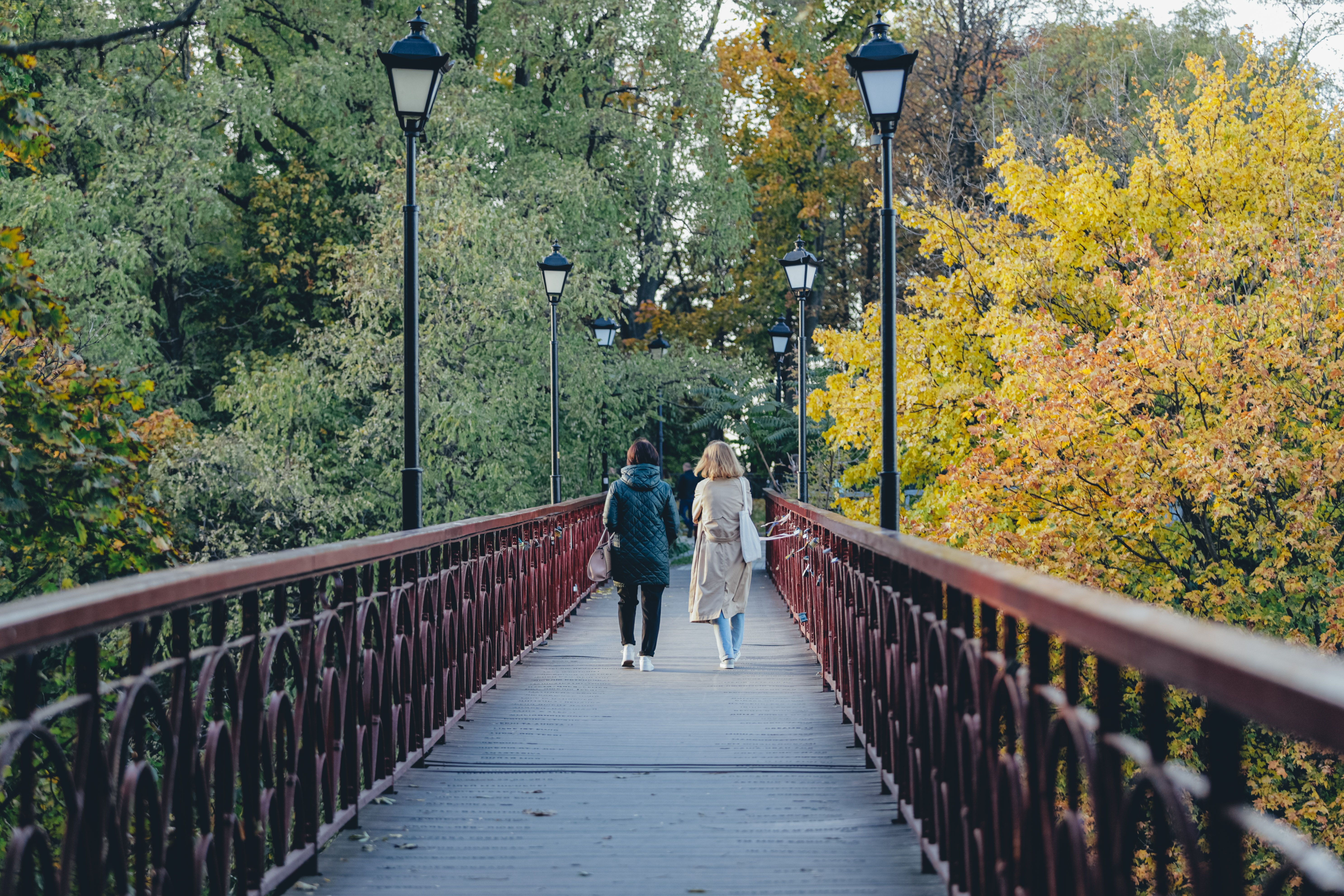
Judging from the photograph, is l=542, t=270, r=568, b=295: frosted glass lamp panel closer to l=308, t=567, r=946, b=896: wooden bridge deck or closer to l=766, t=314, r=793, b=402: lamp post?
l=766, t=314, r=793, b=402: lamp post

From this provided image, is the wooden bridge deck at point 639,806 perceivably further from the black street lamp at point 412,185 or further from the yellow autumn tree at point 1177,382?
the yellow autumn tree at point 1177,382

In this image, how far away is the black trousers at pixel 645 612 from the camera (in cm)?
1023

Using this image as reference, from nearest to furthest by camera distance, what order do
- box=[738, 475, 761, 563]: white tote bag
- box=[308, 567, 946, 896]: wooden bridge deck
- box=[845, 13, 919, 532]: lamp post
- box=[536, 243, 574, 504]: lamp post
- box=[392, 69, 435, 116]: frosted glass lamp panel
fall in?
box=[308, 567, 946, 896]: wooden bridge deck → box=[845, 13, 919, 532]: lamp post → box=[392, 69, 435, 116]: frosted glass lamp panel → box=[738, 475, 761, 563]: white tote bag → box=[536, 243, 574, 504]: lamp post

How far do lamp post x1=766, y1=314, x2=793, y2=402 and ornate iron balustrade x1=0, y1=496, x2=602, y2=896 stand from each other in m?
18.4

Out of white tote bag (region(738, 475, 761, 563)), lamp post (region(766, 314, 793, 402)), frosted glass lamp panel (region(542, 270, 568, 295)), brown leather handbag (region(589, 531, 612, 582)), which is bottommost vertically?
brown leather handbag (region(589, 531, 612, 582))

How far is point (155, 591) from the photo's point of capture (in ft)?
10.4

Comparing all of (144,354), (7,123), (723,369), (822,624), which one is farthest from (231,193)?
(822,624)

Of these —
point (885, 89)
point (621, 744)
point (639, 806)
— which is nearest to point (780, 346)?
point (885, 89)

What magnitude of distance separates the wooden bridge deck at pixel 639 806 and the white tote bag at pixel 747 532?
110 cm

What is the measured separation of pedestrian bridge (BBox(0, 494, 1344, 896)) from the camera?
2441 millimetres

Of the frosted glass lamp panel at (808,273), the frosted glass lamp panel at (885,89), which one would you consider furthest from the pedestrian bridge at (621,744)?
the frosted glass lamp panel at (808,273)

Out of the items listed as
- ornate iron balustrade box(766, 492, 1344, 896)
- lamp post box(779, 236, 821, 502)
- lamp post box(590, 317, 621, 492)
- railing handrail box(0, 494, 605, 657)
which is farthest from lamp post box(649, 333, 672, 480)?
railing handrail box(0, 494, 605, 657)

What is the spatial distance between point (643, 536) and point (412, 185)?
11.2ft

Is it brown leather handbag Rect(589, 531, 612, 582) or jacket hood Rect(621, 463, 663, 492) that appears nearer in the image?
jacket hood Rect(621, 463, 663, 492)
